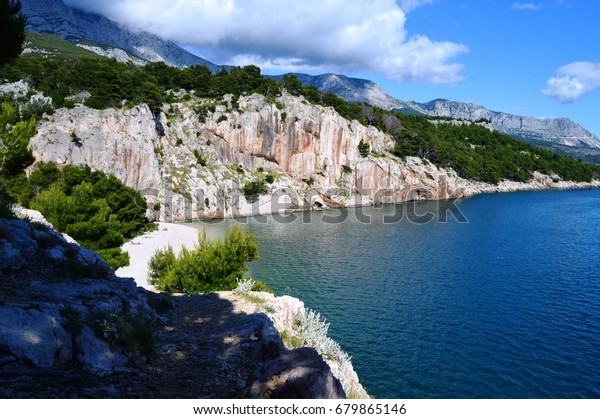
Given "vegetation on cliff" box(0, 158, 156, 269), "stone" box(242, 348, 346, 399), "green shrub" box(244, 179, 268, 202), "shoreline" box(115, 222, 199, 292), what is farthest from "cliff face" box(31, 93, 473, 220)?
"stone" box(242, 348, 346, 399)

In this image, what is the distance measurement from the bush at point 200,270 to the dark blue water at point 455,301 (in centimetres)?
727

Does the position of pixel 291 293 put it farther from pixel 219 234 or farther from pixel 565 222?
pixel 565 222

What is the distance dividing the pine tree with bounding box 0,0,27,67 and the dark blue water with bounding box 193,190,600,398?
20.5m

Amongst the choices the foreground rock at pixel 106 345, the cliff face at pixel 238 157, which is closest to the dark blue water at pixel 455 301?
the foreground rock at pixel 106 345

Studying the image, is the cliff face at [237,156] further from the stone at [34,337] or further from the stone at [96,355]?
the stone at [96,355]

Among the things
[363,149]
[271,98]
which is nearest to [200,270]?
[271,98]

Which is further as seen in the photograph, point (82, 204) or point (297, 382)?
point (82, 204)

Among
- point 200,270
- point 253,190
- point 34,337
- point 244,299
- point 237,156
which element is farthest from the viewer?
point 237,156

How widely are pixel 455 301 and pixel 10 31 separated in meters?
30.7

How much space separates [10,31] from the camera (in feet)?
43.5

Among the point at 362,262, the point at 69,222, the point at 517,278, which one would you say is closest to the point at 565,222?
the point at 517,278

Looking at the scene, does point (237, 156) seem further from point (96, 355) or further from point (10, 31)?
point (96, 355)

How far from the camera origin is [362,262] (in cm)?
4172

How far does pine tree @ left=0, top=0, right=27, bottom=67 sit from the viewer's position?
13031 mm
